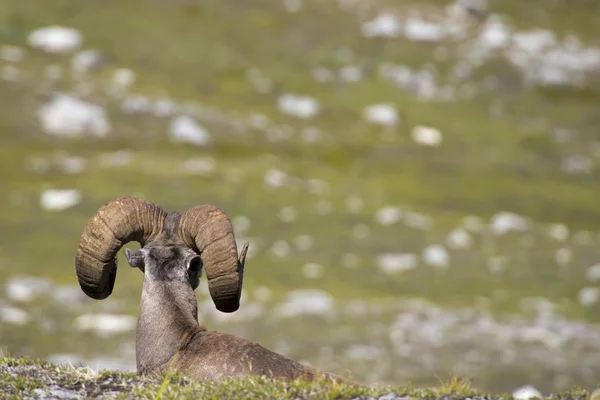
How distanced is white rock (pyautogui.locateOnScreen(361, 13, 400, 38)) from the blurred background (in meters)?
0.24

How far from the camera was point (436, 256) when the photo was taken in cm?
7006

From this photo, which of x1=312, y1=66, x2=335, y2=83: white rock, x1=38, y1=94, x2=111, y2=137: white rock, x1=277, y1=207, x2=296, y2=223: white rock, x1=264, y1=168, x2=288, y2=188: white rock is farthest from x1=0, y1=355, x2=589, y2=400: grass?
x1=312, y1=66, x2=335, y2=83: white rock

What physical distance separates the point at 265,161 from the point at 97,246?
79350 millimetres

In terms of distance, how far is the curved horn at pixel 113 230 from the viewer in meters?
16.2

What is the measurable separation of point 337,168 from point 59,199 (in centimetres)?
3200

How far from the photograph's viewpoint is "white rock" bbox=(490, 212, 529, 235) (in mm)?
80125

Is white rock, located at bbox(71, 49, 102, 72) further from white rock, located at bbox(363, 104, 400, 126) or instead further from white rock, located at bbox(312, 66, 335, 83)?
white rock, located at bbox(363, 104, 400, 126)

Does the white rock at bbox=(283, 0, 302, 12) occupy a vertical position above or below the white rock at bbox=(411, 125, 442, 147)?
above

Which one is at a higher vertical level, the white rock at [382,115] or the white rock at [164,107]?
the white rock at [382,115]

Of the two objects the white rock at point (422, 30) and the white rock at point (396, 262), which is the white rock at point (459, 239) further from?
the white rock at point (422, 30)

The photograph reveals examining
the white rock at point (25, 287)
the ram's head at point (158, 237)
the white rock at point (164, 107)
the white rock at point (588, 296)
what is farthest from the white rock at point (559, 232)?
the ram's head at point (158, 237)

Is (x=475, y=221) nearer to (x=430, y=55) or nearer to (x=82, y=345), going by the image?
(x=82, y=345)

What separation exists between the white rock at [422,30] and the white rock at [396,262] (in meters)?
68.5

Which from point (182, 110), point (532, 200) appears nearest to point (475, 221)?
point (532, 200)
